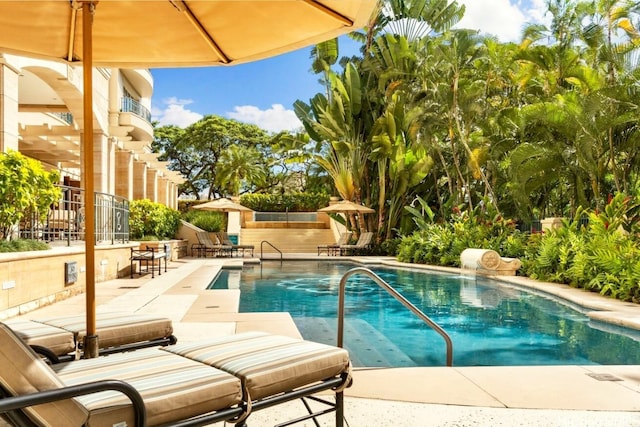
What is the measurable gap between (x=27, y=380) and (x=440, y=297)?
972cm

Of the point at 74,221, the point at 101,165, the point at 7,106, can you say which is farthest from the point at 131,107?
the point at 74,221

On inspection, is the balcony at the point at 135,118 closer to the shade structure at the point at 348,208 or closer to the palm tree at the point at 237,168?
the shade structure at the point at 348,208

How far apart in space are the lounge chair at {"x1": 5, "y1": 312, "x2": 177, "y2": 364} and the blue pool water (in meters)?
2.67

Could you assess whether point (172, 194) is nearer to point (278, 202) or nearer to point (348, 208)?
point (278, 202)

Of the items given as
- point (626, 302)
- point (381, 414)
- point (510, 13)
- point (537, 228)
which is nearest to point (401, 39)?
point (537, 228)

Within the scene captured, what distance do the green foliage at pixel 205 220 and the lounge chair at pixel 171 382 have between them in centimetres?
2299

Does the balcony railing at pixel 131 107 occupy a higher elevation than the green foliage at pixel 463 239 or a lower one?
higher

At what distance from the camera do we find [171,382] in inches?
83.7

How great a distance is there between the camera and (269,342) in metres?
2.79

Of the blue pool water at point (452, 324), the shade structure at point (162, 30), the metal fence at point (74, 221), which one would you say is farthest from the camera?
the metal fence at point (74, 221)

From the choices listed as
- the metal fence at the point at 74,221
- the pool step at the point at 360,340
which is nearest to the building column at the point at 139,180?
the metal fence at the point at 74,221

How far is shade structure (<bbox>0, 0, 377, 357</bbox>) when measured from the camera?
10.4 ft

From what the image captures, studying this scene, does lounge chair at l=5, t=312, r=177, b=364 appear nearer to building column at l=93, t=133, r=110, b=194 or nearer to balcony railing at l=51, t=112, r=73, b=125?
building column at l=93, t=133, r=110, b=194

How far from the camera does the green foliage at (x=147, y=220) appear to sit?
18141mm
